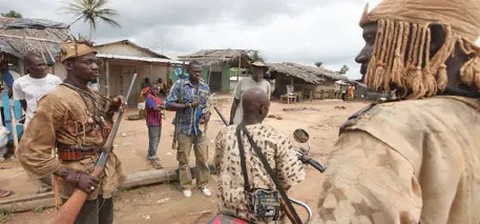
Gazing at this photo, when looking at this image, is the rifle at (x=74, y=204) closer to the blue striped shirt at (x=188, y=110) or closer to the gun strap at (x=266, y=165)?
the gun strap at (x=266, y=165)

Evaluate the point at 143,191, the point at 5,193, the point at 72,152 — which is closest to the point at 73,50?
the point at 72,152

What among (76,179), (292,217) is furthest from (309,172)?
(76,179)

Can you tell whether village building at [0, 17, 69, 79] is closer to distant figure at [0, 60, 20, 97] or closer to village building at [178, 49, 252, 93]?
distant figure at [0, 60, 20, 97]

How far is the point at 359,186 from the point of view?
2.41 feet

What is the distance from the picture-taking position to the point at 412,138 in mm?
796

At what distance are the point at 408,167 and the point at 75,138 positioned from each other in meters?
2.39

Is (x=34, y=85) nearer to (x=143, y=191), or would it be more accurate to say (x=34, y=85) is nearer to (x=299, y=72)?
(x=143, y=191)

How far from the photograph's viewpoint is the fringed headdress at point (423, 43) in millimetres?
950

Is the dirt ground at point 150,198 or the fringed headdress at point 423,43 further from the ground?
the fringed headdress at point 423,43

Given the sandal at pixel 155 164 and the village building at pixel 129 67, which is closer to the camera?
the sandal at pixel 155 164

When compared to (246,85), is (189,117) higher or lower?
lower

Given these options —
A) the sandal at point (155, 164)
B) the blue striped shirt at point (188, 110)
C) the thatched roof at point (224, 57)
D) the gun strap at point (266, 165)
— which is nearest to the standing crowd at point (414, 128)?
the gun strap at point (266, 165)

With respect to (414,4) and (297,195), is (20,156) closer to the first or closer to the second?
(414,4)

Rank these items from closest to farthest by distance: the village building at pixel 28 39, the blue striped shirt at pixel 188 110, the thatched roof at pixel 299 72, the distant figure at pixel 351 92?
the blue striped shirt at pixel 188 110, the village building at pixel 28 39, the thatched roof at pixel 299 72, the distant figure at pixel 351 92
